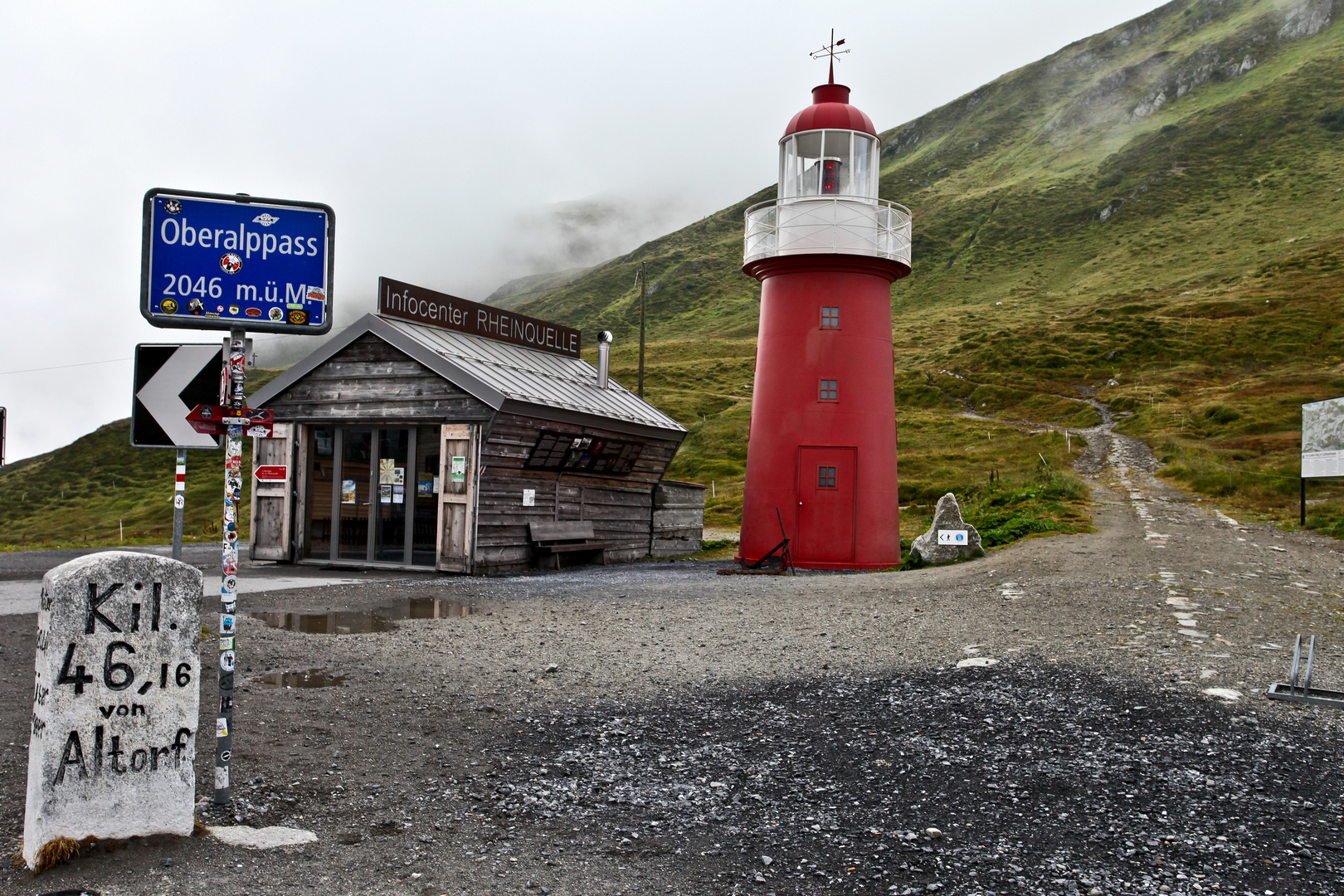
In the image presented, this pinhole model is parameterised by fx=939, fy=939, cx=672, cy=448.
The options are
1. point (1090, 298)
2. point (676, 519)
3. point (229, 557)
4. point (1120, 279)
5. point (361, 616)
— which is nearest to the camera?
point (229, 557)

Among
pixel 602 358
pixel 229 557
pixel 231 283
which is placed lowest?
pixel 229 557

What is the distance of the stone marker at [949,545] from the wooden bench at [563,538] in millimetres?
6443

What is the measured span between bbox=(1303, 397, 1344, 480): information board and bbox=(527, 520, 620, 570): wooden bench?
1421 centimetres

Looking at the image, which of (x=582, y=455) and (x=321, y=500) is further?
(x=582, y=455)

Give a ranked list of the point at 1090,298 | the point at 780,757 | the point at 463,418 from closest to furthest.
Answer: the point at 780,757, the point at 463,418, the point at 1090,298

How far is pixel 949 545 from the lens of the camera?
1783cm

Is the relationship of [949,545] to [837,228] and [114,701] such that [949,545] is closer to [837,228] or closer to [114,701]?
[837,228]

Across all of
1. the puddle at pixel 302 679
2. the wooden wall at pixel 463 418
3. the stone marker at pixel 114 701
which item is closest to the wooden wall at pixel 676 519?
the wooden wall at pixel 463 418

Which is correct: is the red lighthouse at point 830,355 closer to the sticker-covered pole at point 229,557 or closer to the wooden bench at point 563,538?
the wooden bench at point 563,538

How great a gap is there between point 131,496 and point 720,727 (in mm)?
67304

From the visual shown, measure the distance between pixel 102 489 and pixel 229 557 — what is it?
73.9 meters

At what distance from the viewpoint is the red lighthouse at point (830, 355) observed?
59.0ft

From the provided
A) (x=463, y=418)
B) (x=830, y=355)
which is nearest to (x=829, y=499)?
(x=830, y=355)

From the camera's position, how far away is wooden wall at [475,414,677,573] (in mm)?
16359
